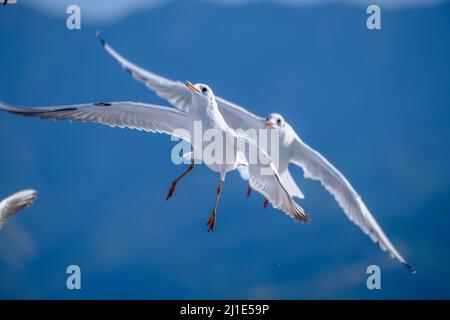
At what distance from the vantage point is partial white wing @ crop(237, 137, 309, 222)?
2.69m

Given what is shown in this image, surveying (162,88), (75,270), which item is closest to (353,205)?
(162,88)

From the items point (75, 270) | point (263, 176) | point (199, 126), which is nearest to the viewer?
point (199, 126)

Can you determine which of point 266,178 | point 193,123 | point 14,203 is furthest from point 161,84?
point 14,203

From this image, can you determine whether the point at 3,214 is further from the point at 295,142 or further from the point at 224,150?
the point at 295,142

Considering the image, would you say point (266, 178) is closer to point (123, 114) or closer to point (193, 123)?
point (193, 123)

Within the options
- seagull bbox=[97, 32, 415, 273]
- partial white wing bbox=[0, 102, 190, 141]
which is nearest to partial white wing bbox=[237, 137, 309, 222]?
seagull bbox=[97, 32, 415, 273]

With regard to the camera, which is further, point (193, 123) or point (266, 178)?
point (266, 178)

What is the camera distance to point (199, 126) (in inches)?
108

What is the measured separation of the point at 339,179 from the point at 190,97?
944mm

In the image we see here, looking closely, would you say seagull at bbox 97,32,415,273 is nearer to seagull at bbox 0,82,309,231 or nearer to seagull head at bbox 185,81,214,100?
seagull at bbox 0,82,309,231

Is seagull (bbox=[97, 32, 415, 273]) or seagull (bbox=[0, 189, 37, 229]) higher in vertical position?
seagull (bbox=[97, 32, 415, 273])

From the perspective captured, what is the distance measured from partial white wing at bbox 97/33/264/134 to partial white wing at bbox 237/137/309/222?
12.5 inches

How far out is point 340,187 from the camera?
134 inches

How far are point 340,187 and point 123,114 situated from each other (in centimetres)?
122
